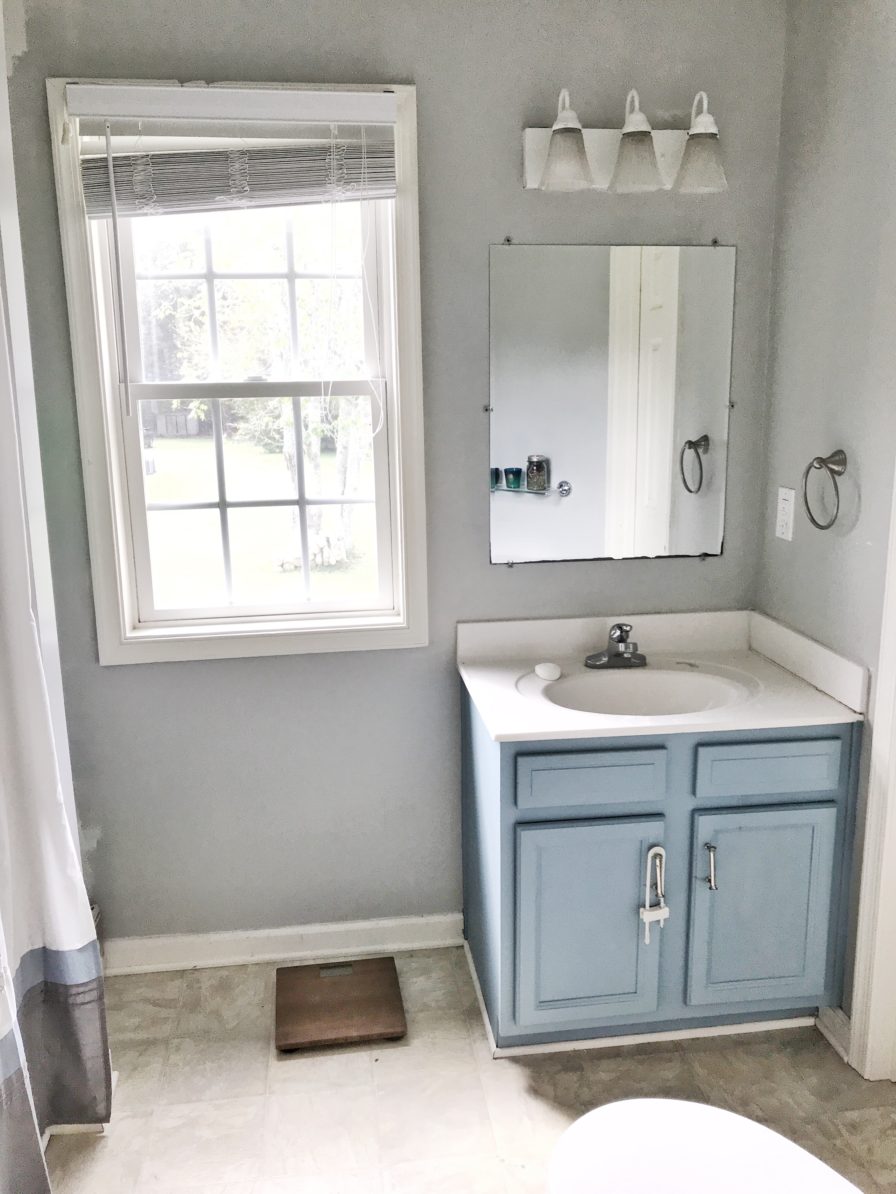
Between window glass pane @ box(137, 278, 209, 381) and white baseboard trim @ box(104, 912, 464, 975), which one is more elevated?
window glass pane @ box(137, 278, 209, 381)

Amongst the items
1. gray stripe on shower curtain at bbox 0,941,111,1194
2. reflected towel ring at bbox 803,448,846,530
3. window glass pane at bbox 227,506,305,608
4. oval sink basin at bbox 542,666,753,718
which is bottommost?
gray stripe on shower curtain at bbox 0,941,111,1194

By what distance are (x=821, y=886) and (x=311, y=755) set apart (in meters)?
1.33

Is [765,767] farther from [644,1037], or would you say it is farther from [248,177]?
[248,177]

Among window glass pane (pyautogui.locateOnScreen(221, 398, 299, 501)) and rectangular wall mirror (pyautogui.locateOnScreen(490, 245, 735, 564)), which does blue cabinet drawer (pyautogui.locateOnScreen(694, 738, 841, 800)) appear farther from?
window glass pane (pyautogui.locateOnScreen(221, 398, 299, 501))

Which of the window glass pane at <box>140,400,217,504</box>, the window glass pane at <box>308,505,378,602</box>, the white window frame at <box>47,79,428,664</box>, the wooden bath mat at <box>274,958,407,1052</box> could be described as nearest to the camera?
the white window frame at <box>47,79,428,664</box>

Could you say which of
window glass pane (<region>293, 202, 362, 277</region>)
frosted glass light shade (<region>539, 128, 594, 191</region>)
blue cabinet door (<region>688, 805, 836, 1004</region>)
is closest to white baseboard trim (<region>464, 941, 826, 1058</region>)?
blue cabinet door (<region>688, 805, 836, 1004</region>)

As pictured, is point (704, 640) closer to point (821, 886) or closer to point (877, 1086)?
point (821, 886)

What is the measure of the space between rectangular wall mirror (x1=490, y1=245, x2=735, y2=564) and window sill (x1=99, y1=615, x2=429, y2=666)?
35 cm

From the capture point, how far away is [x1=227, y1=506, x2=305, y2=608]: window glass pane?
2.61m

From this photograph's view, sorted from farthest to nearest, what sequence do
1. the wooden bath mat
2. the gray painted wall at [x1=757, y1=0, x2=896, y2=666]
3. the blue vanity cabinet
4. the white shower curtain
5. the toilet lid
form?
1. the wooden bath mat
2. the blue vanity cabinet
3. the gray painted wall at [x1=757, y1=0, x2=896, y2=666]
4. the white shower curtain
5. the toilet lid

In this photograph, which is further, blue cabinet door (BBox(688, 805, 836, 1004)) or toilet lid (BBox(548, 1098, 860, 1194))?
blue cabinet door (BBox(688, 805, 836, 1004))

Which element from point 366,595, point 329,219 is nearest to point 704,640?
point 366,595

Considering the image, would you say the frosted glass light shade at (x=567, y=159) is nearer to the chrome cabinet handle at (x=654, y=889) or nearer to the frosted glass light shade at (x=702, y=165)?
the frosted glass light shade at (x=702, y=165)

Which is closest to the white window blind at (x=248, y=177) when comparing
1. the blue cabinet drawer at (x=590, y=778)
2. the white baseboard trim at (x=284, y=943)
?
the blue cabinet drawer at (x=590, y=778)
